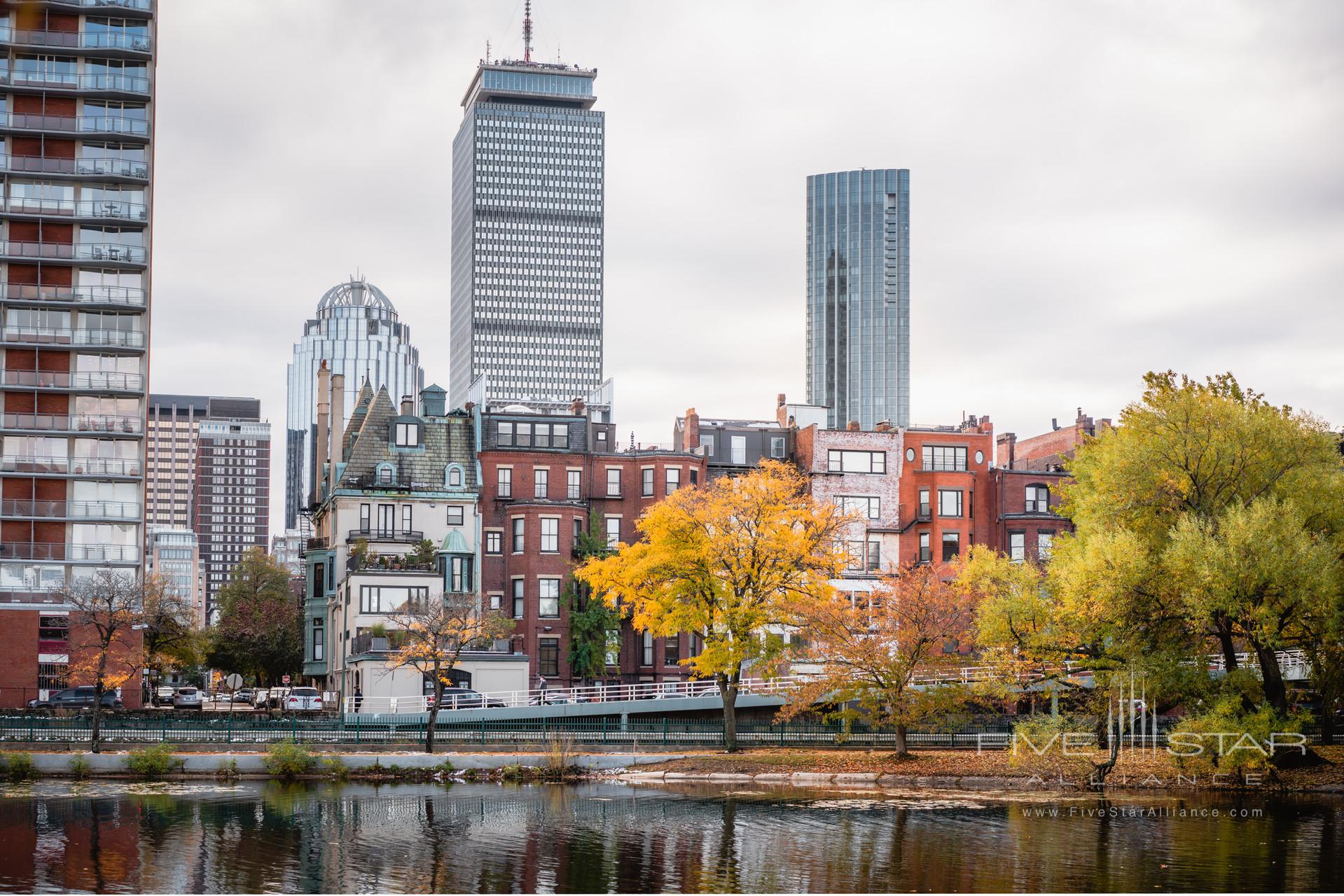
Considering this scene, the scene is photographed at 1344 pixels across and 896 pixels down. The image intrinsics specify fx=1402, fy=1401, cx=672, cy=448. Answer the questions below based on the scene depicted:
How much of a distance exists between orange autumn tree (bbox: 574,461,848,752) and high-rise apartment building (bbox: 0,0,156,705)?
38.4 m

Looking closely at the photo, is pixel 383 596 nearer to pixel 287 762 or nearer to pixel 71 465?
pixel 71 465

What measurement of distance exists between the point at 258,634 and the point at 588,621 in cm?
3801

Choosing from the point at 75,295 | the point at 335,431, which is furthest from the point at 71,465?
the point at 335,431

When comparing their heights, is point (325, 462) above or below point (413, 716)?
above

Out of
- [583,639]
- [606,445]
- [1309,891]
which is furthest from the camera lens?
[606,445]

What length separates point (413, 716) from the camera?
2744 inches

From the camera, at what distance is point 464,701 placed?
2891 inches

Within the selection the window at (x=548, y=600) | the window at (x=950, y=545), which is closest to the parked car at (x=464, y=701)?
the window at (x=548, y=600)

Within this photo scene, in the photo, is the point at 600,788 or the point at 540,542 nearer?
the point at 600,788

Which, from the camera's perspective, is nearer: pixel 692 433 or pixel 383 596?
pixel 383 596

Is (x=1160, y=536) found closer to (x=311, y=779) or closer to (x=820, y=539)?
(x=820, y=539)

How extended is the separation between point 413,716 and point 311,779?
11.4 meters

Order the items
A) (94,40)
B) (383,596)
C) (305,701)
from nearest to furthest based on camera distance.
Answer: (383,596), (305,701), (94,40)

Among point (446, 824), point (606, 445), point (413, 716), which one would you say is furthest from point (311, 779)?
point (606, 445)
